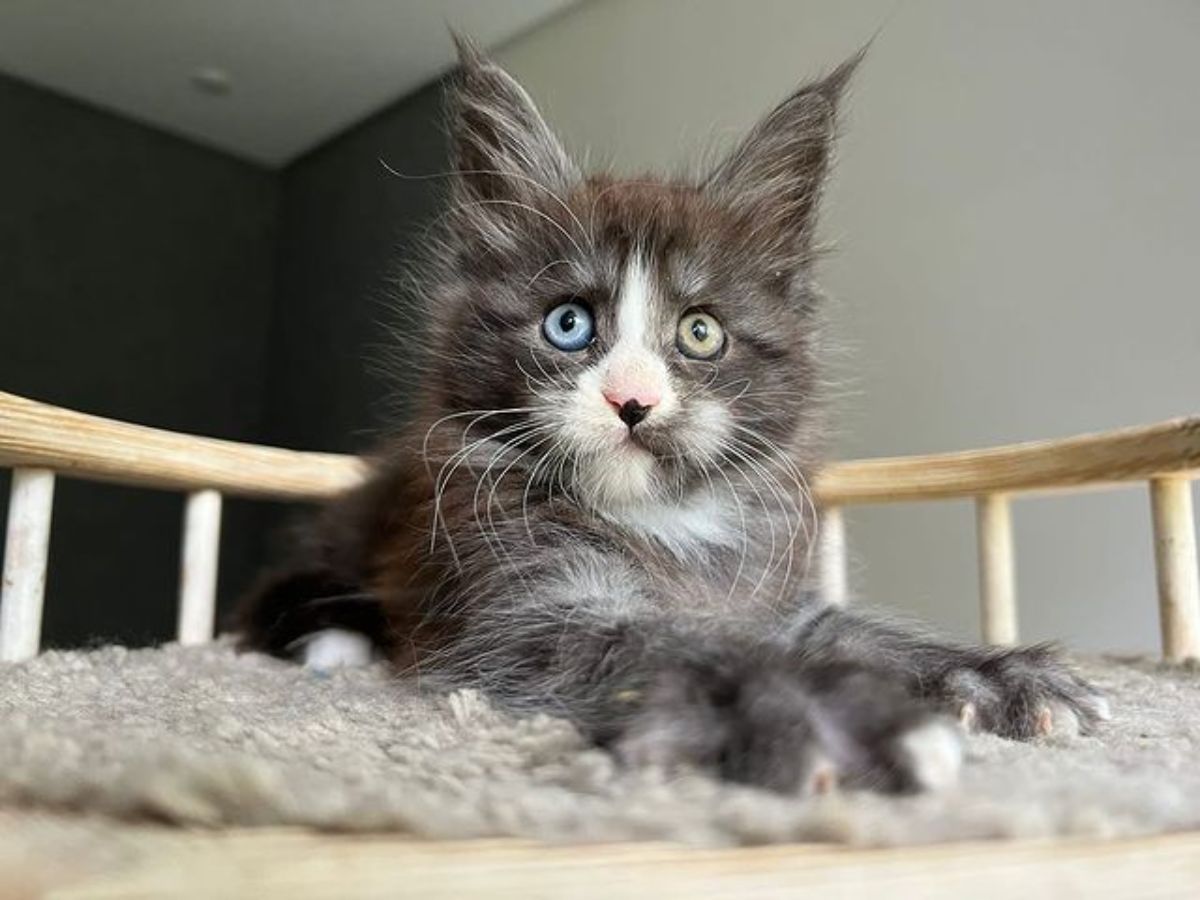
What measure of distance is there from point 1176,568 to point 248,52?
3832 millimetres

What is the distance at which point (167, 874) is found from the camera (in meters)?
0.48

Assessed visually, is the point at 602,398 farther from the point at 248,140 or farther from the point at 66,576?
the point at 248,140

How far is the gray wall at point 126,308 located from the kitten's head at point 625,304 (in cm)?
331

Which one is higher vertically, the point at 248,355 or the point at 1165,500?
the point at 248,355

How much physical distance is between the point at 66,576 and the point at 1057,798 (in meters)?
4.44

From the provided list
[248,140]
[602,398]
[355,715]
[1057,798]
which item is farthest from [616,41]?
[1057,798]

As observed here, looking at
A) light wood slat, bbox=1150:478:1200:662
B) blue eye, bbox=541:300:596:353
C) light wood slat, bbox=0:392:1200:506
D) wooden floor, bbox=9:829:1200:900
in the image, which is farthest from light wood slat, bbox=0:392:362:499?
light wood slat, bbox=1150:478:1200:662

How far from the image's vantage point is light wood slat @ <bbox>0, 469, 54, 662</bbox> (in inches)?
61.5

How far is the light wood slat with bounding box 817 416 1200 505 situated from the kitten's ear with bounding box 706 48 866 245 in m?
0.42

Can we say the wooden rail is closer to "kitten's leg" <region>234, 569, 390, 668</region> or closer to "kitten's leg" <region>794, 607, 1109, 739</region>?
"kitten's leg" <region>234, 569, 390, 668</region>

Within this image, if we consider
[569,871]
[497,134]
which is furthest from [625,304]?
[569,871]

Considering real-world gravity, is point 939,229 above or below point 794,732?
above

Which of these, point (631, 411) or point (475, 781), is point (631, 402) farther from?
point (475, 781)

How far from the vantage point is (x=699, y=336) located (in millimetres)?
1244
